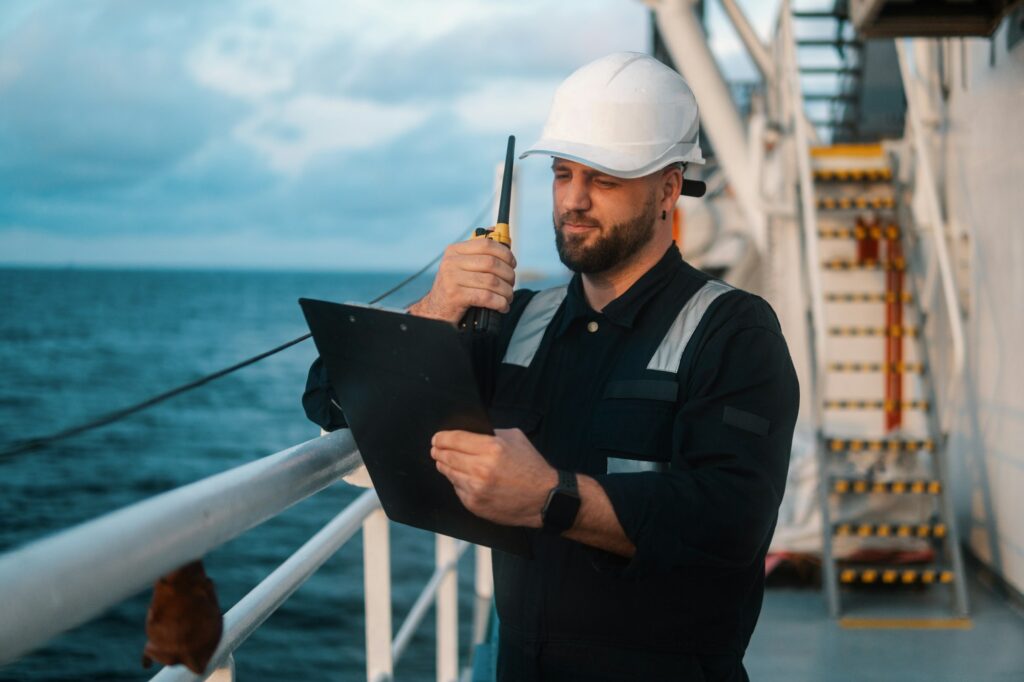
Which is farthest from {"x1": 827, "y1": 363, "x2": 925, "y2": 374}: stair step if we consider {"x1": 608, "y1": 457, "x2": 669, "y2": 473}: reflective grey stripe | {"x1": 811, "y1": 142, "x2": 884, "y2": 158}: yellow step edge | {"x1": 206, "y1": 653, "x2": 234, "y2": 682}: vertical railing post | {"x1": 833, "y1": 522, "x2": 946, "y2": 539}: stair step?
{"x1": 206, "y1": 653, "x2": 234, "y2": 682}: vertical railing post

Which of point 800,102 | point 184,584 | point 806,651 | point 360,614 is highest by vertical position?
point 800,102

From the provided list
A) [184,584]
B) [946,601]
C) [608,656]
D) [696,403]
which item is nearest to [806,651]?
[946,601]

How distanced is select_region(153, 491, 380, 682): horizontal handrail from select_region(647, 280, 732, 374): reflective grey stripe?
691 millimetres

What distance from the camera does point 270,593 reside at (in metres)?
1.57

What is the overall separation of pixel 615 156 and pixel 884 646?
3.13 meters

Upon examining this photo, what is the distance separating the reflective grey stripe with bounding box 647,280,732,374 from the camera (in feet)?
5.50

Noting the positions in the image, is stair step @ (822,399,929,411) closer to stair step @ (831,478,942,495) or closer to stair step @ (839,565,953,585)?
stair step @ (831,478,942,495)

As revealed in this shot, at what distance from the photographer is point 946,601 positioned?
15.4 ft

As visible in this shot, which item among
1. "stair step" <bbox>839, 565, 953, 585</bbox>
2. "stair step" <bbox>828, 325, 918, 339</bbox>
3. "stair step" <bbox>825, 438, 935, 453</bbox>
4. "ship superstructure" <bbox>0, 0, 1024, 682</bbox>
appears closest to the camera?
"ship superstructure" <bbox>0, 0, 1024, 682</bbox>

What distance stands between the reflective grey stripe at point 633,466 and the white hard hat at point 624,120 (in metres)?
0.52

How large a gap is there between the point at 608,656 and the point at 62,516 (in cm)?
1693

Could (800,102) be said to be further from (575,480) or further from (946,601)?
(575,480)

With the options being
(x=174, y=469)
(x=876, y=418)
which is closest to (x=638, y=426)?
(x=876, y=418)

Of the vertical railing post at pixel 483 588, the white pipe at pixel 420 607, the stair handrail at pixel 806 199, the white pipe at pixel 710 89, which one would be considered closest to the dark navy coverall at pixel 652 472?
the white pipe at pixel 420 607
